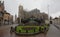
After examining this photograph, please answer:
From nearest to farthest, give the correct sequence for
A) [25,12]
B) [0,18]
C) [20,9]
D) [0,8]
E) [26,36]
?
[26,36]
[0,18]
[0,8]
[25,12]
[20,9]

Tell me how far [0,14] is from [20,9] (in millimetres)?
31923

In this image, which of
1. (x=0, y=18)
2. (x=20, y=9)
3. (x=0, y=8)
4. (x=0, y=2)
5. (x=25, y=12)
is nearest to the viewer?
(x=0, y=18)

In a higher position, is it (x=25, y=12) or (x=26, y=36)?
(x=25, y=12)

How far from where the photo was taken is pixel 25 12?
85.4m

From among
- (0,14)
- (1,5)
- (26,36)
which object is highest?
(1,5)

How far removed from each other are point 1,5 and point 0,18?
42.9 feet

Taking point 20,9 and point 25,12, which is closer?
point 25,12

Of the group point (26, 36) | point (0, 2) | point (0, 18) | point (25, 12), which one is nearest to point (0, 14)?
point (0, 18)

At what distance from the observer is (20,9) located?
9419cm

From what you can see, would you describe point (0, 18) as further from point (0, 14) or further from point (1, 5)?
point (1, 5)

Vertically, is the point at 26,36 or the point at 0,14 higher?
the point at 0,14

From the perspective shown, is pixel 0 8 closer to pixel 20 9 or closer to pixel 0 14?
pixel 0 14

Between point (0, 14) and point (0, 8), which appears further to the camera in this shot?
point (0, 8)

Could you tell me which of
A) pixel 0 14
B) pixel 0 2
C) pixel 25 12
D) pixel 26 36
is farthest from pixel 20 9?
pixel 26 36
